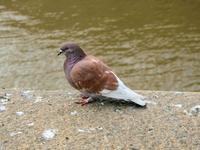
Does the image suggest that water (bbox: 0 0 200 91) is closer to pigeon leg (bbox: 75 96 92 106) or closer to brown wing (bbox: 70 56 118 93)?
pigeon leg (bbox: 75 96 92 106)

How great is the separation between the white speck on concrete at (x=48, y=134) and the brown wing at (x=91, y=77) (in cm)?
60

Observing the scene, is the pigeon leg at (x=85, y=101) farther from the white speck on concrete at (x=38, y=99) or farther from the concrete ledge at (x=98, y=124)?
the white speck on concrete at (x=38, y=99)

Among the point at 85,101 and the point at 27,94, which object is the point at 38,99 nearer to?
the point at 27,94

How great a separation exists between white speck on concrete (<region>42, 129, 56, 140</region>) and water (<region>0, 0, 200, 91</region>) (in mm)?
6381

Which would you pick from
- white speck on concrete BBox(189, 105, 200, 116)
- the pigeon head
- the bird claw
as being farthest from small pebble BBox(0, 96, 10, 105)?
white speck on concrete BBox(189, 105, 200, 116)

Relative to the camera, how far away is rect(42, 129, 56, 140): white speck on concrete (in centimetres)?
588

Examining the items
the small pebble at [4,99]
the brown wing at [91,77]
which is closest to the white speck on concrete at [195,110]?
the brown wing at [91,77]

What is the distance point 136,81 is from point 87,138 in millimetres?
7000

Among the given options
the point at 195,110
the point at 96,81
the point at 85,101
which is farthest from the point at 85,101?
the point at 195,110

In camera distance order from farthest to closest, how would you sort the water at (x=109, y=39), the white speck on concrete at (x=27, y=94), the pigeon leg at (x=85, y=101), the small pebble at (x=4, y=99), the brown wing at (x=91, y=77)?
1. the water at (x=109, y=39)
2. the white speck on concrete at (x=27, y=94)
3. the small pebble at (x=4, y=99)
4. the pigeon leg at (x=85, y=101)
5. the brown wing at (x=91, y=77)

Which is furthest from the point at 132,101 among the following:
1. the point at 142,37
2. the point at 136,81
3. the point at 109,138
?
the point at 142,37

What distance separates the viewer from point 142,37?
15539 millimetres

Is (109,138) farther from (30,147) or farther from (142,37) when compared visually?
(142,37)

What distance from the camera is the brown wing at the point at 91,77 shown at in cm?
613
